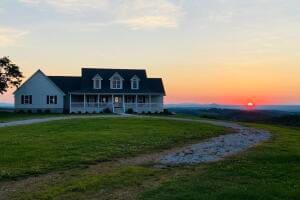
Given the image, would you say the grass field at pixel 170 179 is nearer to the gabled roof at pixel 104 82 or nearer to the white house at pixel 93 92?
the white house at pixel 93 92

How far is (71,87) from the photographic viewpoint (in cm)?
6906

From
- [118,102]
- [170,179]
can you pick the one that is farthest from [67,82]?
[170,179]

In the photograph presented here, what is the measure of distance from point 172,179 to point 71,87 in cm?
5733

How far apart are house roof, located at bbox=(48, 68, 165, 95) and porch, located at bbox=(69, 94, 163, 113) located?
1.04 metres

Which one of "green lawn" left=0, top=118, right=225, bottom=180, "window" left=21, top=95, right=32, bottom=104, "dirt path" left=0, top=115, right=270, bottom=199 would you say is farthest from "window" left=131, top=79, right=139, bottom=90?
"dirt path" left=0, top=115, right=270, bottom=199

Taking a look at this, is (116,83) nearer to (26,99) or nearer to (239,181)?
(26,99)

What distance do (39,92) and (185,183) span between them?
56815mm

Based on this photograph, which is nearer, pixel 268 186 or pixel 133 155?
pixel 268 186

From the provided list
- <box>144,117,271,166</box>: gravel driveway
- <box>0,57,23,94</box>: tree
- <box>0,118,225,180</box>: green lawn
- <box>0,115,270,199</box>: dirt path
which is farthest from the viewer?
<box>0,57,23,94</box>: tree

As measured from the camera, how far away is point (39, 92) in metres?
66.7

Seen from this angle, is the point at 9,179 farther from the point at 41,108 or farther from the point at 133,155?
the point at 41,108

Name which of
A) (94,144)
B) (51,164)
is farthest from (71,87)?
(51,164)

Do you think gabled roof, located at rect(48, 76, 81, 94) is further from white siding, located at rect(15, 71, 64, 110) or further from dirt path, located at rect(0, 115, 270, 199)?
dirt path, located at rect(0, 115, 270, 199)

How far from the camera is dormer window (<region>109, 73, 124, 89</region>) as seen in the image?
2717 inches
